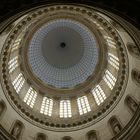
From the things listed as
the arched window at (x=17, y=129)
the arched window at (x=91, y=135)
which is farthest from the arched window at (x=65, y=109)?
the arched window at (x=17, y=129)

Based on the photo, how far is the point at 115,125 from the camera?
32531 mm

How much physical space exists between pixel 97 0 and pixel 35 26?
27.1 meters

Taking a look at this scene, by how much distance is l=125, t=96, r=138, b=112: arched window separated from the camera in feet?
98.7

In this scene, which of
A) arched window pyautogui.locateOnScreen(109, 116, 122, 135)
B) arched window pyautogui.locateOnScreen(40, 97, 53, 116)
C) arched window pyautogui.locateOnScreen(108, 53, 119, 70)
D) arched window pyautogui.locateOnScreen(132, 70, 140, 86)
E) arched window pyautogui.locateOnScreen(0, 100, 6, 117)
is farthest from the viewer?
arched window pyautogui.locateOnScreen(40, 97, 53, 116)

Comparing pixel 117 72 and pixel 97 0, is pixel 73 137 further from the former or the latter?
pixel 97 0

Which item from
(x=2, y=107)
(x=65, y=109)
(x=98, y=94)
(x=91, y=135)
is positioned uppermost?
(x=98, y=94)

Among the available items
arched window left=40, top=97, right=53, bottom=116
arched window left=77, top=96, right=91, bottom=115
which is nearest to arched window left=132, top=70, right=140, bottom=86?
arched window left=77, top=96, right=91, bottom=115

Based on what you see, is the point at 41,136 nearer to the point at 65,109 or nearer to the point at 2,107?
the point at 2,107

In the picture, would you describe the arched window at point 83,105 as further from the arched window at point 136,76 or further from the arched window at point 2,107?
the arched window at point 2,107

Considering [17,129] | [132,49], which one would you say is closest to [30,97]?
[17,129]

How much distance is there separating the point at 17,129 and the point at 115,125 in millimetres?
11405

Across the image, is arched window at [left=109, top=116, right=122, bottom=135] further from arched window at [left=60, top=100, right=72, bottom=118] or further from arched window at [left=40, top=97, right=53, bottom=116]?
arched window at [left=40, top=97, right=53, bottom=116]

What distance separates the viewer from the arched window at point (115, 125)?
31.3m

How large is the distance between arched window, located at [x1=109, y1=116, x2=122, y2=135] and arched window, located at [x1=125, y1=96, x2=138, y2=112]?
236 centimetres
